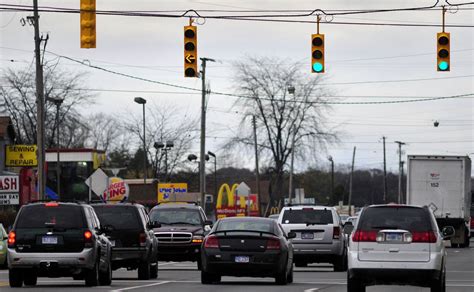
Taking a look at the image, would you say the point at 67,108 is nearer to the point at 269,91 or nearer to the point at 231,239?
the point at 269,91

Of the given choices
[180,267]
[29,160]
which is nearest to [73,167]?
[29,160]

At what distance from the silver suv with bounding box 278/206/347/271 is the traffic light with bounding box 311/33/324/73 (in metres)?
5.19

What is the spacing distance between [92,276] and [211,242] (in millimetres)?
2895

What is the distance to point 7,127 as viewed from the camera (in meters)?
73.3

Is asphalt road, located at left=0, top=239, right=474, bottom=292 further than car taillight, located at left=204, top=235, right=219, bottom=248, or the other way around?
car taillight, located at left=204, top=235, right=219, bottom=248

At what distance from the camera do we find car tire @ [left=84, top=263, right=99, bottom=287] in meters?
24.7

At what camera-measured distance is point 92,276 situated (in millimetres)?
24766

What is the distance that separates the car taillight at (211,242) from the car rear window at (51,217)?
2982 millimetres

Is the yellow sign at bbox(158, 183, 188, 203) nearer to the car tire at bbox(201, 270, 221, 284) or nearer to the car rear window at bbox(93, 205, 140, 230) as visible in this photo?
the car rear window at bbox(93, 205, 140, 230)

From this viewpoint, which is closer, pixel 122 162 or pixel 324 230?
pixel 324 230

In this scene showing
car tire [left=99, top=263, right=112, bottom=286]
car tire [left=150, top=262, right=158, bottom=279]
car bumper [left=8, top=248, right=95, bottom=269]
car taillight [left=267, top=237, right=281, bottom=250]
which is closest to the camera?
car bumper [left=8, top=248, right=95, bottom=269]

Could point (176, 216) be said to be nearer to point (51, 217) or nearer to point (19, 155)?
point (51, 217)

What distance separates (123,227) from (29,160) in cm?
4533

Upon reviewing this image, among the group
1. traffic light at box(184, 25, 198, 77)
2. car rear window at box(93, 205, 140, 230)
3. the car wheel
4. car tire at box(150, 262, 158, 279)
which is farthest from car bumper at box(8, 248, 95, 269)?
traffic light at box(184, 25, 198, 77)
